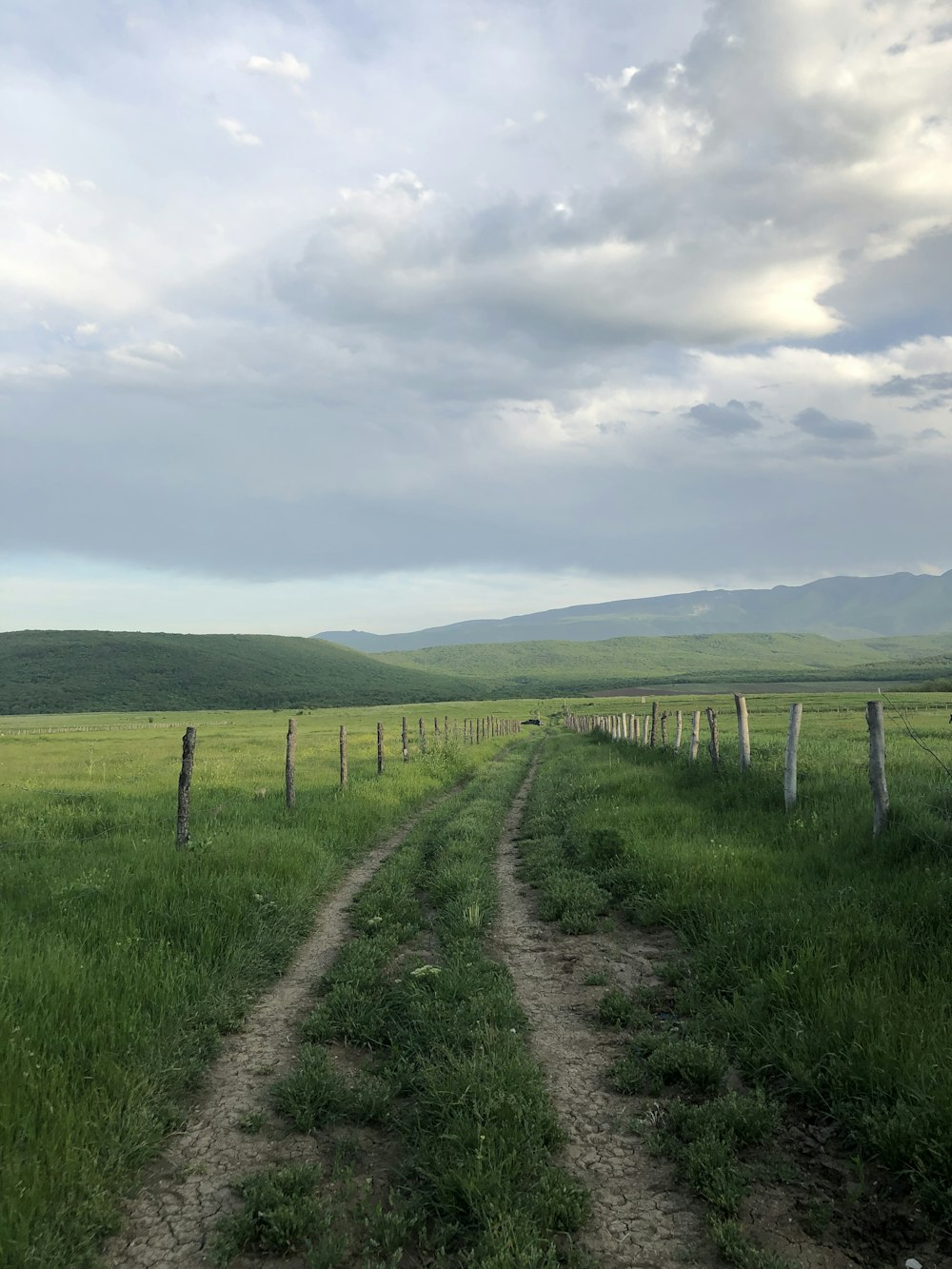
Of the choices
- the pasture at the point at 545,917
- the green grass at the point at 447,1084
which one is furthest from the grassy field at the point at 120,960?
the green grass at the point at 447,1084

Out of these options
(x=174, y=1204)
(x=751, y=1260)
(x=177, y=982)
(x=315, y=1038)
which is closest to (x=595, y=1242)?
(x=751, y=1260)

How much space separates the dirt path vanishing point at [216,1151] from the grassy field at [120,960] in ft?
0.59

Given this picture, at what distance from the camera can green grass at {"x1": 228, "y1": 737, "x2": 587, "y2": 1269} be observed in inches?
166

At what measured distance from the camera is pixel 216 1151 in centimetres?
507

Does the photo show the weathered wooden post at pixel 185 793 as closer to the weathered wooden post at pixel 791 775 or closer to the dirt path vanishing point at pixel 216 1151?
the dirt path vanishing point at pixel 216 1151

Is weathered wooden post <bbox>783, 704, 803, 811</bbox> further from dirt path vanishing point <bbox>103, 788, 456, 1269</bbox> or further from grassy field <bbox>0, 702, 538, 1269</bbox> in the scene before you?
dirt path vanishing point <bbox>103, 788, 456, 1269</bbox>

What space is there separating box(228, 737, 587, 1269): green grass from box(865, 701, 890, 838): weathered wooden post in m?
6.15

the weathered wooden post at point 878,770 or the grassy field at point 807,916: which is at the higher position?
the weathered wooden post at point 878,770

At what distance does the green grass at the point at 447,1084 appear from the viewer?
4.23 metres

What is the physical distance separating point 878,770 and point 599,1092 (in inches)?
290

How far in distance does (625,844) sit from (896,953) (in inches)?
228

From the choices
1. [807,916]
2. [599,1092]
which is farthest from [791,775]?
[599,1092]

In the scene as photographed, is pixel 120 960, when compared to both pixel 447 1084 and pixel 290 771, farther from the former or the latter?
pixel 290 771

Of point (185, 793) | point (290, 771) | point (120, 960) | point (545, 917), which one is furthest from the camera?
point (290, 771)
